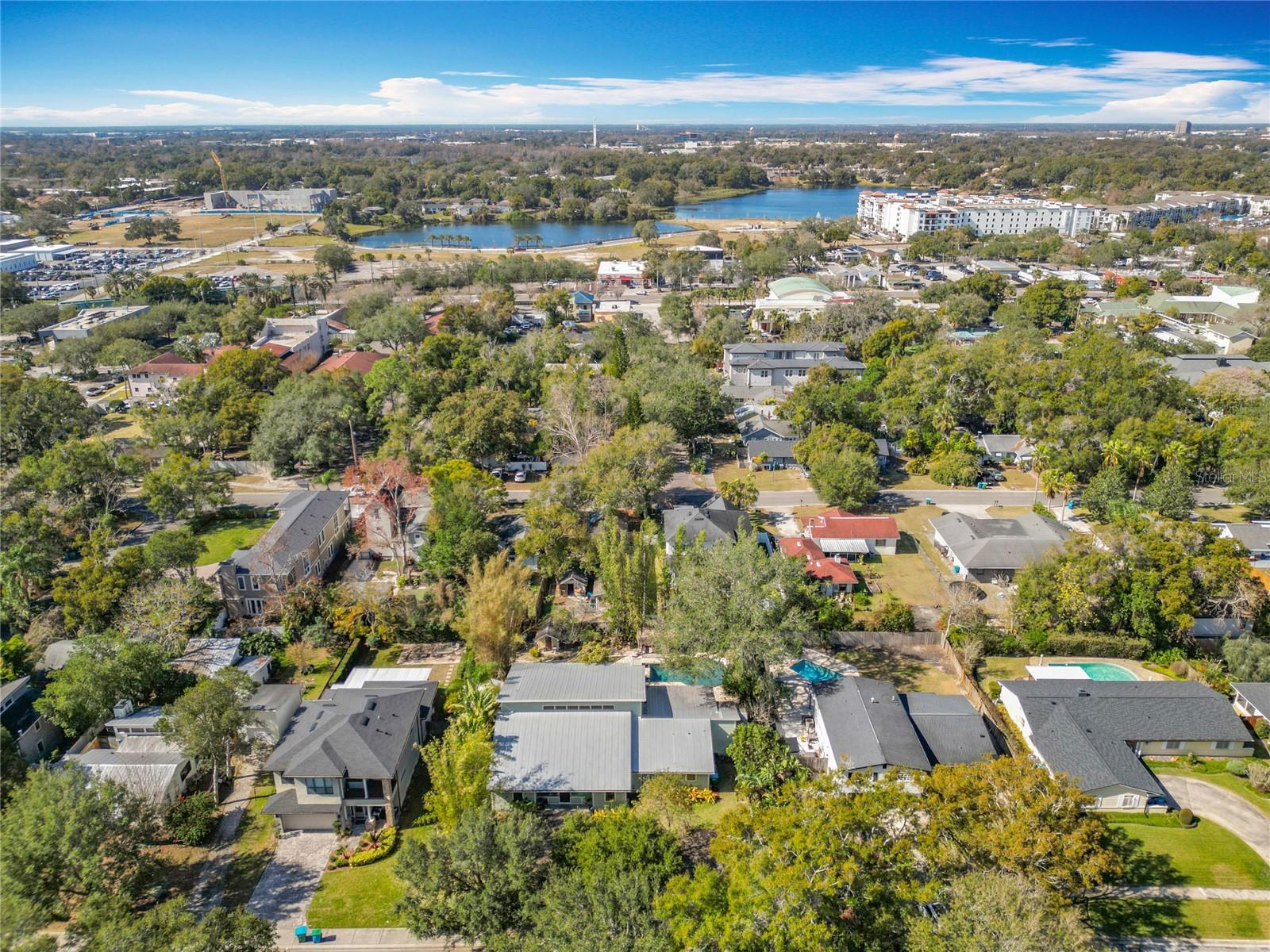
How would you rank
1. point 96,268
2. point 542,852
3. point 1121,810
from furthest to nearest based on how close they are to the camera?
point 96,268, point 1121,810, point 542,852

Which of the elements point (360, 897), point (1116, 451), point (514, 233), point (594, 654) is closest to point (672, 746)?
point (594, 654)

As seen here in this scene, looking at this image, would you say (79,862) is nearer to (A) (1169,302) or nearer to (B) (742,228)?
(A) (1169,302)

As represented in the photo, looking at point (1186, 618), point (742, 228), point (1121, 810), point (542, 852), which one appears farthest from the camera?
point (742, 228)

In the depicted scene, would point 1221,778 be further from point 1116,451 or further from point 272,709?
point 272,709

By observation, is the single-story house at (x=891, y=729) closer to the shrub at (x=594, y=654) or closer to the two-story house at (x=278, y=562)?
the shrub at (x=594, y=654)

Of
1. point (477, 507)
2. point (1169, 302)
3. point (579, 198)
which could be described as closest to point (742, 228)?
point (579, 198)

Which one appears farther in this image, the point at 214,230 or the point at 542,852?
the point at 214,230
